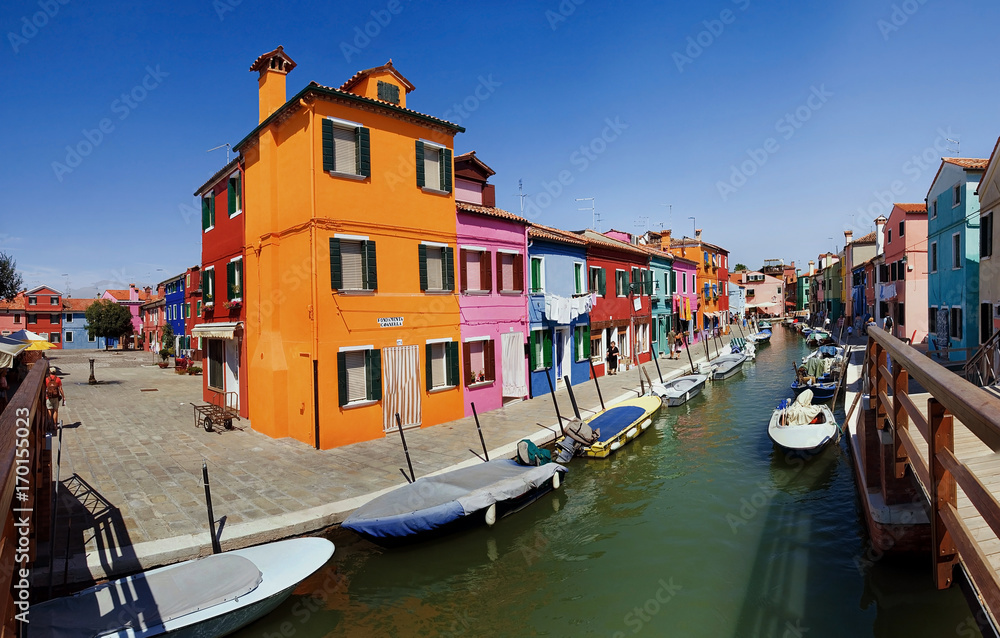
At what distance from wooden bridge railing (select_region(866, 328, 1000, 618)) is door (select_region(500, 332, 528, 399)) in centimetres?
1486

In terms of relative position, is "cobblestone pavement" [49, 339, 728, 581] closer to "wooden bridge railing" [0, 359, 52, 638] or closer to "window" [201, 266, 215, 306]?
"wooden bridge railing" [0, 359, 52, 638]

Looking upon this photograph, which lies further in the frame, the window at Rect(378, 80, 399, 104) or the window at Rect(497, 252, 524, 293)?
the window at Rect(497, 252, 524, 293)

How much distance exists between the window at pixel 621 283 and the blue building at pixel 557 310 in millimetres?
4092

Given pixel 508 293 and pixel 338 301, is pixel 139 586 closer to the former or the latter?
pixel 338 301

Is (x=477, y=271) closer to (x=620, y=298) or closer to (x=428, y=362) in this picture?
(x=428, y=362)

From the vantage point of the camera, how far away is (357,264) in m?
15.1

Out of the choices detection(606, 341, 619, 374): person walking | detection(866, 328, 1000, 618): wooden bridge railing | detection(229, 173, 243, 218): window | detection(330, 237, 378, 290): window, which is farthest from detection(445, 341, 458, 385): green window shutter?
detection(606, 341, 619, 374): person walking

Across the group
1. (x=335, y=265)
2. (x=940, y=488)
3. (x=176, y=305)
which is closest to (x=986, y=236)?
(x=940, y=488)

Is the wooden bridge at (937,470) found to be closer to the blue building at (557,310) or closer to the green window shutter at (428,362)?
the green window shutter at (428,362)

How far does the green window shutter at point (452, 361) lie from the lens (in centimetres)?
1723

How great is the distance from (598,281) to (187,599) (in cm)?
2310

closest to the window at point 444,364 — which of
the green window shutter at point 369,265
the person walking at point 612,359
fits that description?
the green window shutter at point 369,265

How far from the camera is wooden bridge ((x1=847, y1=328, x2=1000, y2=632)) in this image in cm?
260

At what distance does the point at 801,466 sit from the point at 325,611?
12.4 meters
